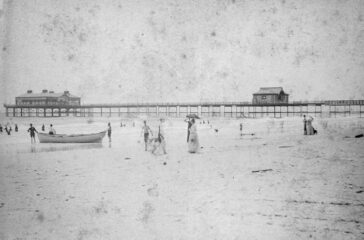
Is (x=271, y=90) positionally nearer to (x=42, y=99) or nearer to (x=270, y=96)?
(x=270, y=96)

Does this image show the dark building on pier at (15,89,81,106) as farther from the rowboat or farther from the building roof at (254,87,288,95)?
the rowboat

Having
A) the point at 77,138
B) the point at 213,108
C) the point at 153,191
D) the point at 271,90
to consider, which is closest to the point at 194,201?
the point at 153,191

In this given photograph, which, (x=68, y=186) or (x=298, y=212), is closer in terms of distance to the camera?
(x=298, y=212)

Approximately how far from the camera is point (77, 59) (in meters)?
11.4

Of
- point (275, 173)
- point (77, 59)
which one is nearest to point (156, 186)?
point (275, 173)

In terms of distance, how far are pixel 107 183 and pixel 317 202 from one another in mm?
4399

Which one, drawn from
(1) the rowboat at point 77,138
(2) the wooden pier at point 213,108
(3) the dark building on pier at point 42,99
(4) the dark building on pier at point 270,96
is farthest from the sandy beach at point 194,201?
(3) the dark building on pier at point 42,99

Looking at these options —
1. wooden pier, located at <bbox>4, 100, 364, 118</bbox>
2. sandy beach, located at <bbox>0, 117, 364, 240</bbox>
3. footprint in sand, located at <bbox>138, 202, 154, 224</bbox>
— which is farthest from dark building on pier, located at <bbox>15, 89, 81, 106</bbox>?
footprint in sand, located at <bbox>138, 202, 154, 224</bbox>

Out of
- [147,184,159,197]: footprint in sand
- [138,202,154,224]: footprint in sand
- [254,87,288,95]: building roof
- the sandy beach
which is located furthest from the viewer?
[254,87,288,95]: building roof

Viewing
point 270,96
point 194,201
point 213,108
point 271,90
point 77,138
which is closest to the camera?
point 194,201

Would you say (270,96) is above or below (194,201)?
above

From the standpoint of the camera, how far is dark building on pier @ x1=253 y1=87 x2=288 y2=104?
5591 cm

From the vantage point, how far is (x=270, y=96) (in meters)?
56.0

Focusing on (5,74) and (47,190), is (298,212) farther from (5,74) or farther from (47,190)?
(5,74)
